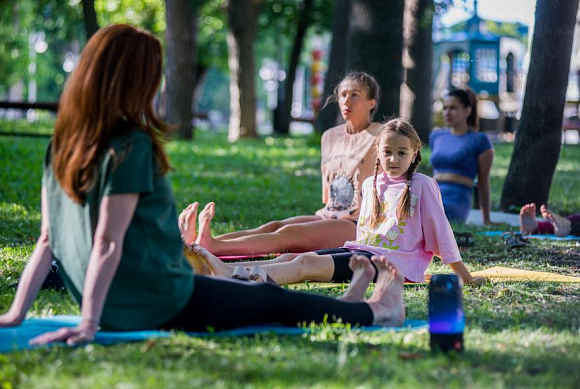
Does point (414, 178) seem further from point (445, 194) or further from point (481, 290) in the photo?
point (445, 194)

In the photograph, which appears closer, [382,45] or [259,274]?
[259,274]

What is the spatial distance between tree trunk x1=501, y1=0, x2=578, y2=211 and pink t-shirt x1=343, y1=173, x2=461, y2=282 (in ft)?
16.3

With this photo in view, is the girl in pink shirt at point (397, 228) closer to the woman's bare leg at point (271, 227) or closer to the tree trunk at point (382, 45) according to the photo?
the woman's bare leg at point (271, 227)

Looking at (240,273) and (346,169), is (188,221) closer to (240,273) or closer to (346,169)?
(240,273)

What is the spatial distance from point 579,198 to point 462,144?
152 inches

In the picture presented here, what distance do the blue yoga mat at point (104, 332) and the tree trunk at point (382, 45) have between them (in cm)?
864

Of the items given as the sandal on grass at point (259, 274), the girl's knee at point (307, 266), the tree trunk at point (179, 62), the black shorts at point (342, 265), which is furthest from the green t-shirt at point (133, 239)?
the tree trunk at point (179, 62)

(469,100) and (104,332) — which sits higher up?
(469,100)

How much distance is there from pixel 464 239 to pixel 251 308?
4056mm

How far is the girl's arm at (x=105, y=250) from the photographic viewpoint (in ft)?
12.2

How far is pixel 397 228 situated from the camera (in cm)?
568

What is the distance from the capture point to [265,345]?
13.6 ft

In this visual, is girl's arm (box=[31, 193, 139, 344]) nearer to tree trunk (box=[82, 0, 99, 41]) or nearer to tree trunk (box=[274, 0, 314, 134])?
tree trunk (box=[82, 0, 99, 41])

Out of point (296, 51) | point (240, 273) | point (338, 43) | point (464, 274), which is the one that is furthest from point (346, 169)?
point (296, 51)
